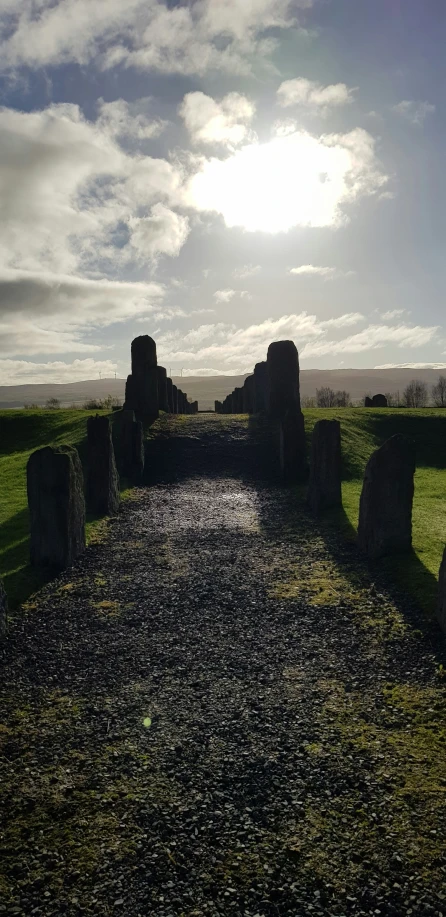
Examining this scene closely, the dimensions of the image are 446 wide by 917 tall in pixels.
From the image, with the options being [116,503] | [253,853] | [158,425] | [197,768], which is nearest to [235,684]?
[197,768]

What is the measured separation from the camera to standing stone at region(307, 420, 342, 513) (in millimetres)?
17359

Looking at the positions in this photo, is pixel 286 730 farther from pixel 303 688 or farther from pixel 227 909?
pixel 227 909

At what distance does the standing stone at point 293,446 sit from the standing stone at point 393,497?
8778 mm

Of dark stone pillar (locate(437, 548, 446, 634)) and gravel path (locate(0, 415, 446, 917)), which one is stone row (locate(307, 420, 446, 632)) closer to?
gravel path (locate(0, 415, 446, 917))

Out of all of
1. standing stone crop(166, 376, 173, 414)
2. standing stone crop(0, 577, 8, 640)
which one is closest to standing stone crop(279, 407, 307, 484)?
standing stone crop(0, 577, 8, 640)

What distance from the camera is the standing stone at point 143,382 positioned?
28.7 metres

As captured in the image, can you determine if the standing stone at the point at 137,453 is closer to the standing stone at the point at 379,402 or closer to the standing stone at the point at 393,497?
the standing stone at the point at 393,497

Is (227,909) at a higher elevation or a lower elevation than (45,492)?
lower

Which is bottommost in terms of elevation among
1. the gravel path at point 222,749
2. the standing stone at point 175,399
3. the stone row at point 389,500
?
the gravel path at point 222,749


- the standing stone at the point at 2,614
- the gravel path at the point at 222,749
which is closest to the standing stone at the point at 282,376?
the gravel path at the point at 222,749

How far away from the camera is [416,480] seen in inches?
861

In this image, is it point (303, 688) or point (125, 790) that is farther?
point (303, 688)

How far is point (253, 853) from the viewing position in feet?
16.0

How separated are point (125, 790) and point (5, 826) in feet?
3.73
